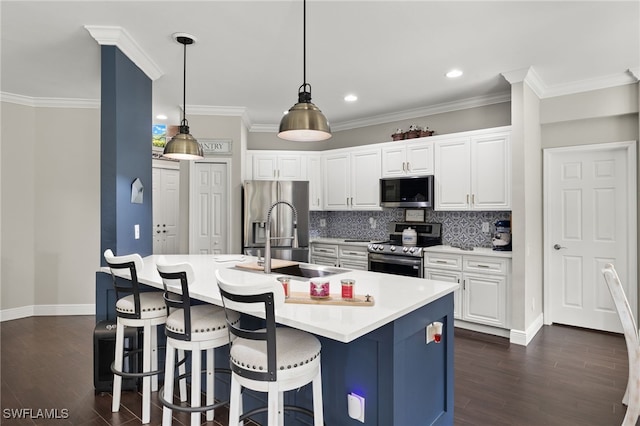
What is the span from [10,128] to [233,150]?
106 inches

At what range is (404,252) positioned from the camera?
15.3ft

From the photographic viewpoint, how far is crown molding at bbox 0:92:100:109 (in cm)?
467

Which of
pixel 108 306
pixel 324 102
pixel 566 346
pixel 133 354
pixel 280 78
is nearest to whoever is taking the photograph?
pixel 133 354

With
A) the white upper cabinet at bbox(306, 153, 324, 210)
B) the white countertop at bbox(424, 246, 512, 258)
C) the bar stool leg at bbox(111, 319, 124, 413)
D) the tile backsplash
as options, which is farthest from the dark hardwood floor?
the white upper cabinet at bbox(306, 153, 324, 210)

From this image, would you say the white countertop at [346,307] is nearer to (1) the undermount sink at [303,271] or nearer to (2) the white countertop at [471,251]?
(1) the undermount sink at [303,271]

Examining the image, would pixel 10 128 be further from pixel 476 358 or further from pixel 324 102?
pixel 476 358

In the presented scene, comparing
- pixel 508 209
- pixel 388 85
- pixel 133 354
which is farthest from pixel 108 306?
pixel 508 209

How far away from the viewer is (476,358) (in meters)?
3.51

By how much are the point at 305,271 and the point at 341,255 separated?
8.79ft

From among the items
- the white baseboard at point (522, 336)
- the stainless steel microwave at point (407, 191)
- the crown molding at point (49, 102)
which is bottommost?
the white baseboard at point (522, 336)

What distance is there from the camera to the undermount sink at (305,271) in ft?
8.74

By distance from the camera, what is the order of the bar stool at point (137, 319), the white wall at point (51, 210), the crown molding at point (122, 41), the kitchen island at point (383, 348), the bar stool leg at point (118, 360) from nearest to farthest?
the kitchen island at point (383, 348) → the bar stool at point (137, 319) → the bar stool leg at point (118, 360) → the crown molding at point (122, 41) → the white wall at point (51, 210)

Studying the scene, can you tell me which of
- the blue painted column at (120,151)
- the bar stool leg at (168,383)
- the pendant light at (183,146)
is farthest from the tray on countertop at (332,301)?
the blue painted column at (120,151)

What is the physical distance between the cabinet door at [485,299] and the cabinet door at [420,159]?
1405 mm
